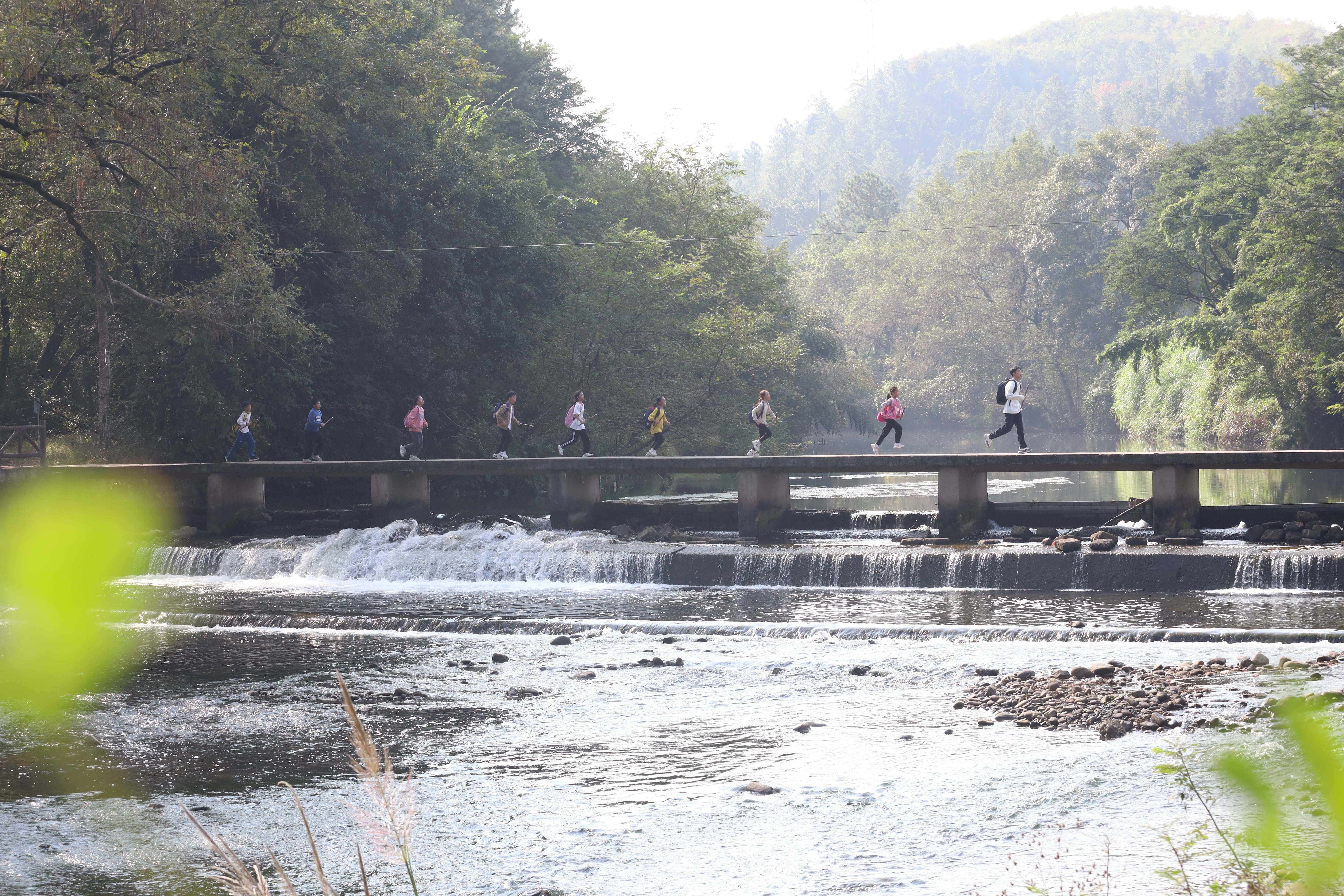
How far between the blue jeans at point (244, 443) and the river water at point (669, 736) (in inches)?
303

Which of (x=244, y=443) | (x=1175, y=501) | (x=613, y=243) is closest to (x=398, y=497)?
(x=244, y=443)

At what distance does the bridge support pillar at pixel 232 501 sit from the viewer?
92.9 ft

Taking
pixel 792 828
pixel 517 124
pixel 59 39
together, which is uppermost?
pixel 517 124

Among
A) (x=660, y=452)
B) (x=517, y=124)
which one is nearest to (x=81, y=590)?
(x=660, y=452)

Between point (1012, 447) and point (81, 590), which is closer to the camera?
point (81, 590)

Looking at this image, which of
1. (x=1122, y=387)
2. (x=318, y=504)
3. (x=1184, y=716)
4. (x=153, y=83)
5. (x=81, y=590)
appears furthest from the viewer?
(x=1122, y=387)

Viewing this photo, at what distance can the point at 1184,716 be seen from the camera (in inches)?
412

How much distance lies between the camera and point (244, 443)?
29234mm

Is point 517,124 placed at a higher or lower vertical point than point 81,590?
higher

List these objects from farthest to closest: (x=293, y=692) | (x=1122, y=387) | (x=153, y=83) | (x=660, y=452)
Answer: (x=1122, y=387)
(x=660, y=452)
(x=153, y=83)
(x=293, y=692)

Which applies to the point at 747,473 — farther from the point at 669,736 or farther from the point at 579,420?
the point at 669,736

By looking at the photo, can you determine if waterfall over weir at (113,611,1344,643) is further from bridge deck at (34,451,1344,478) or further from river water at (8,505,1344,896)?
bridge deck at (34,451,1344,478)

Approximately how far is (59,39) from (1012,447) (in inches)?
2003

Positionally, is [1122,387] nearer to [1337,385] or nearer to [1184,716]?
[1337,385]
